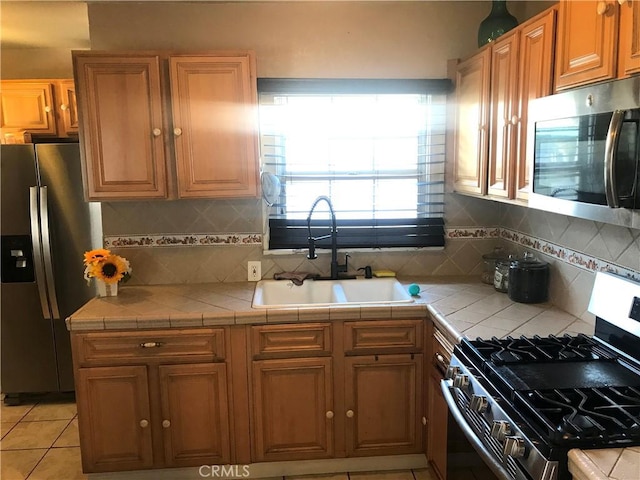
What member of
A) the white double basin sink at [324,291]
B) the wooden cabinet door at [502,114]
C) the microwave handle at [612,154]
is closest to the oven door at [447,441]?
the white double basin sink at [324,291]

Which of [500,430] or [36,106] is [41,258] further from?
[500,430]

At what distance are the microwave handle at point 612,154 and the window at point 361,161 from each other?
1.59 m

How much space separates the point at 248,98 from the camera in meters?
2.55

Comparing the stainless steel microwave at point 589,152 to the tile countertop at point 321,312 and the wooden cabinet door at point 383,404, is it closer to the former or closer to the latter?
the tile countertop at point 321,312

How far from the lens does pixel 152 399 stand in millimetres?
2416

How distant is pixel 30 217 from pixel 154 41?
135cm

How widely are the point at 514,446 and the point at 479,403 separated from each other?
0.81 ft

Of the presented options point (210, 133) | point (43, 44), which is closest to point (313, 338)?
point (210, 133)

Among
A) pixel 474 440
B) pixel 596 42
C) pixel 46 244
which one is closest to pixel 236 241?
pixel 46 244

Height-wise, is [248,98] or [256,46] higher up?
[256,46]

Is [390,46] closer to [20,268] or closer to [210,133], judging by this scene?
[210,133]

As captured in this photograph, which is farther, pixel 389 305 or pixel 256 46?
pixel 256 46

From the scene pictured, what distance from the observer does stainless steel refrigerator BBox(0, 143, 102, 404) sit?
10.4 ft

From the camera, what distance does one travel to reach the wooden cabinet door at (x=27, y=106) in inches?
146
